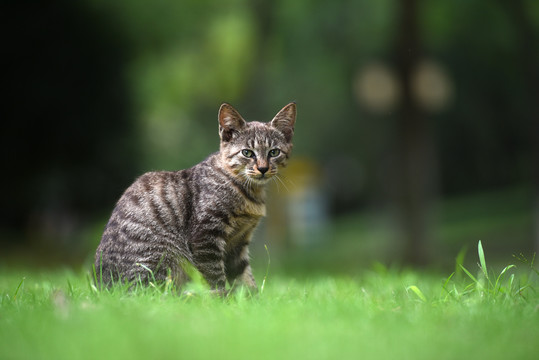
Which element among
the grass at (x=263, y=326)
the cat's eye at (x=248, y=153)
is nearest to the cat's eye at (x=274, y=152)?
the cat's eye at (x=248, y=153)

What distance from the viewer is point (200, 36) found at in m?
Result: 15.4

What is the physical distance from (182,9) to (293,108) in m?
10.7

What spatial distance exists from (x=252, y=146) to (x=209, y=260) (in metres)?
1.04

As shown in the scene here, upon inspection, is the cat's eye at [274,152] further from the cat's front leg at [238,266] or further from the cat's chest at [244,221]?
the cat's front leg at [238,266]

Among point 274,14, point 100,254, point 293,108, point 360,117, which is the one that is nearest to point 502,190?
point 360,117

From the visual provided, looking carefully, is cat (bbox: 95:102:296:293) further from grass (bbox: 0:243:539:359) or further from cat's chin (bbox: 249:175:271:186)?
grass (bbox: 0:243:539:359)

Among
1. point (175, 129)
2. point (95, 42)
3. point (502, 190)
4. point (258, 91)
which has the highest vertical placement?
point (95, 42)

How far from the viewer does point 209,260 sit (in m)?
4.38

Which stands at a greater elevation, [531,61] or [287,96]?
[531,61]

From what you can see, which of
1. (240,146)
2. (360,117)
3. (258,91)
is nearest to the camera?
(240,146)

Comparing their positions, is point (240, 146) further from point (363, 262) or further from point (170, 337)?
point (363, 262)

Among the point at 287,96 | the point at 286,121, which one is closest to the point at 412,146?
the point at 287,96

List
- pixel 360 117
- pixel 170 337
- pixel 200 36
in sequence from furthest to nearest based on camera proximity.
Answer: pixel 360 117
pixel 200 36
pixel 170 337

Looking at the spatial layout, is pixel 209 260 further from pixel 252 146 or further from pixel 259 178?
pixel 252 146
